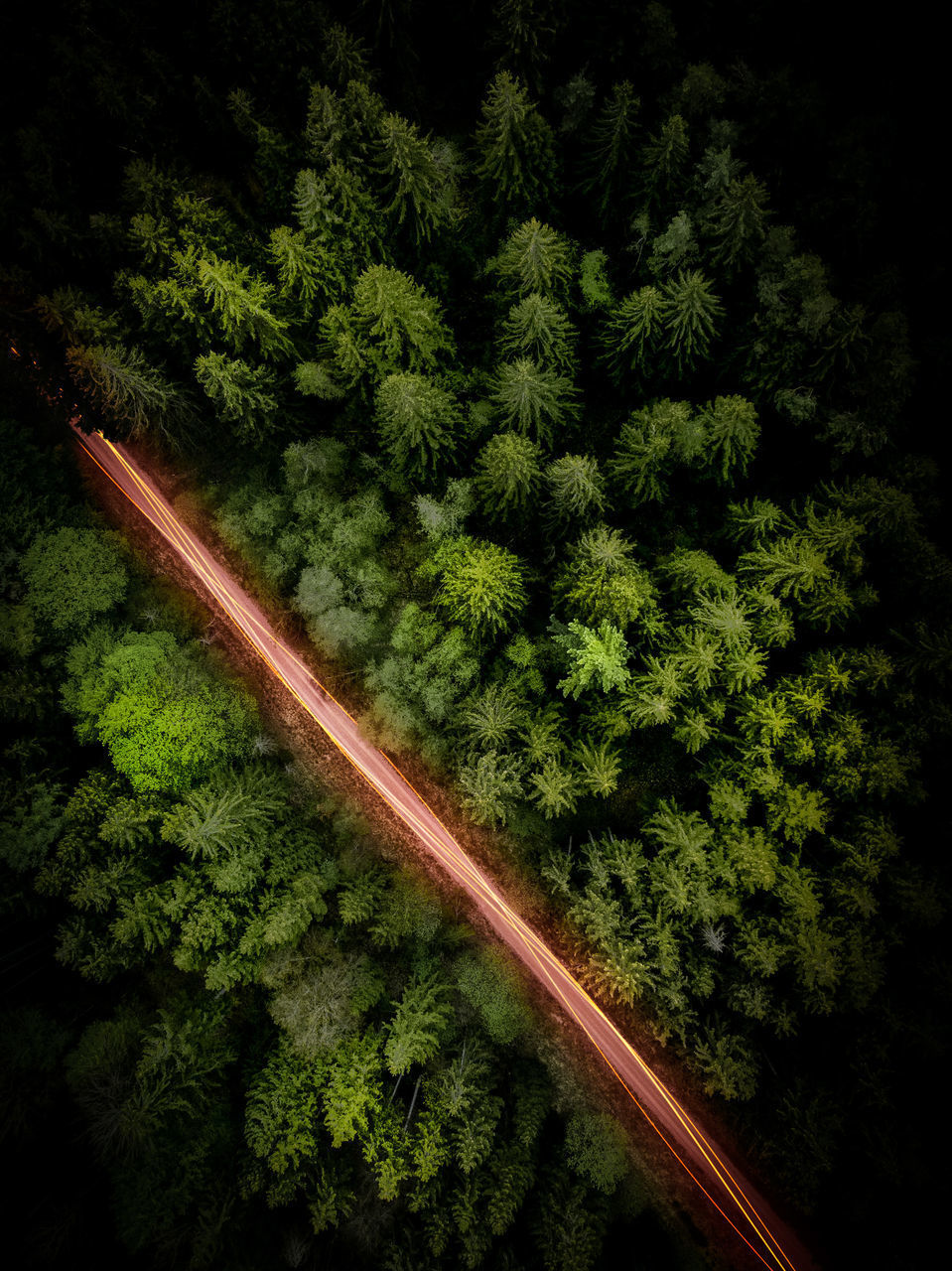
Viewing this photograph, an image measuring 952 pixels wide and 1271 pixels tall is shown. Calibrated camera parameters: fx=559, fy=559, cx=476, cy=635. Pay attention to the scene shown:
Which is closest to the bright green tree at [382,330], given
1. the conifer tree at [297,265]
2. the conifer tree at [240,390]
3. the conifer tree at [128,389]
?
the conifer tree at [297,265]

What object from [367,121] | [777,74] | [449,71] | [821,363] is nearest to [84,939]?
[367,121]

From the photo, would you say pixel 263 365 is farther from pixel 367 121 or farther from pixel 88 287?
pixel 367 121

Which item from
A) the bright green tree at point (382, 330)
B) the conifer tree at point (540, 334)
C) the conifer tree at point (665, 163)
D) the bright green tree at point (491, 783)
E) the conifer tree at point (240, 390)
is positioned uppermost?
the conifer tree at point (665, 163)

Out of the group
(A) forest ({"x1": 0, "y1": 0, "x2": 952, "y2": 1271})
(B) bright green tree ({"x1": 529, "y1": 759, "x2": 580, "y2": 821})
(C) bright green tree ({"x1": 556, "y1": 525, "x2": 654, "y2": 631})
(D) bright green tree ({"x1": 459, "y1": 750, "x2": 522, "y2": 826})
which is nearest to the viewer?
(A) forest ({"x1": 0, "y1": 0, "x2": 952, "y2": 1271})

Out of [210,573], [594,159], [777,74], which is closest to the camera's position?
[777,74]

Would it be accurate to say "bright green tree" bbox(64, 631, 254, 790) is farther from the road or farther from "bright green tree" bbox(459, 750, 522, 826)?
"bright green tree" bbox(459, 750, 522, 826)

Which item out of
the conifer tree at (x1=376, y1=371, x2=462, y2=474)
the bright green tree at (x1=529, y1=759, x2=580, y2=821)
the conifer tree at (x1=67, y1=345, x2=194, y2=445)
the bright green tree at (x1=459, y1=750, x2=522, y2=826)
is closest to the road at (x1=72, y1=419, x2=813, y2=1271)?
the conifer tree at (x1=67, y1=345, x2=194, y2=445)

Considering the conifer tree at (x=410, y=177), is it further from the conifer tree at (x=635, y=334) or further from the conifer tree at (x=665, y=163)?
the conifer tree at (x=635, y=334)
